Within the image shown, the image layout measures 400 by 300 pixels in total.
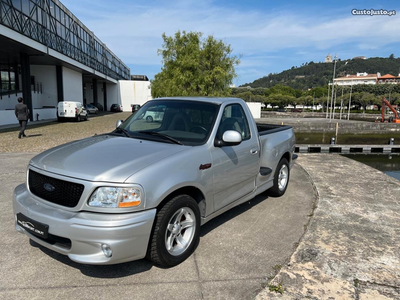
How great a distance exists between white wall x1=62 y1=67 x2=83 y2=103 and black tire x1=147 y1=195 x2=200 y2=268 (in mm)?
33103

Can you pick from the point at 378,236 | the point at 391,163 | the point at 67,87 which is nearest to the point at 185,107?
the point at 378,236

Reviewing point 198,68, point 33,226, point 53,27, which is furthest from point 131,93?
point 33,226

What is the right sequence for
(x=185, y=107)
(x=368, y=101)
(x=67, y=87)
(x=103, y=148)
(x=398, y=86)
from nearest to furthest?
(x=103, y=148)
(x=185, y=107)
(x=67, y=87)
(x=368, y=101)
(x=398, y=86)

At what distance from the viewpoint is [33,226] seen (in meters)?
2.85

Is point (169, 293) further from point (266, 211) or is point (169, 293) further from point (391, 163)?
point (391, 163)

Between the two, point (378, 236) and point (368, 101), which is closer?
point (378, 236)

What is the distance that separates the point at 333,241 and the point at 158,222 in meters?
2.36

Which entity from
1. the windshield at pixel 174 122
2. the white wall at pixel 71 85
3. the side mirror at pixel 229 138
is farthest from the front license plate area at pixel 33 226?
the white wall at pixel 71 85

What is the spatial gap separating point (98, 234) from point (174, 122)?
75.5 inches

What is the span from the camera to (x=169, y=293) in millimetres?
2730

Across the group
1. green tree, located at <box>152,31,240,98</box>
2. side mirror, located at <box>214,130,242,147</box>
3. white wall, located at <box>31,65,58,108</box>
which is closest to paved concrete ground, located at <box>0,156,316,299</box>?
side mirror, located at <box>214,130,242,147</box>

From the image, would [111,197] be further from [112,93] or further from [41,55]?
[112,93]

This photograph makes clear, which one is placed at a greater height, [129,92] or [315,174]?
[129,92]

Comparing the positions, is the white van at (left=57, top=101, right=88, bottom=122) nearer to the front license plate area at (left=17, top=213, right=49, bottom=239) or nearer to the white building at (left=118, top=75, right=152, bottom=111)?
the front license plate area at (left=17, top=213, right=49, bottom=239)
